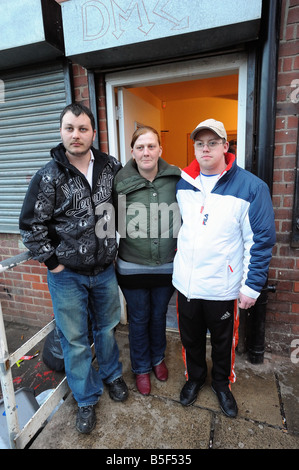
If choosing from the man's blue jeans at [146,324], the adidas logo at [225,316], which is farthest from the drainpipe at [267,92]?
the man's blue jeans at [146,324]

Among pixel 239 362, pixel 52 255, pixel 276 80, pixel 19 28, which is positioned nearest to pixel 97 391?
pixel 52 255

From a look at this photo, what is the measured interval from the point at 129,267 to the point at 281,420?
157 centimetres

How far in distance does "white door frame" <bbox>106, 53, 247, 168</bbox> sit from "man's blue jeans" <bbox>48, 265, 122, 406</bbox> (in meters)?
1.46

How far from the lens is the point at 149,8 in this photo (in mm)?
1999

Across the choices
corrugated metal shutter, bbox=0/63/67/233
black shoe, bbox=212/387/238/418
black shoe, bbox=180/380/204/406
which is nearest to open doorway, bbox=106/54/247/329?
corrugated metal shutter, bbox=0/63/67/233

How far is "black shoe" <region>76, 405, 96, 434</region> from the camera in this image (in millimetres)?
1977

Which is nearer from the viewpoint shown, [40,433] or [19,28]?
[40,433]

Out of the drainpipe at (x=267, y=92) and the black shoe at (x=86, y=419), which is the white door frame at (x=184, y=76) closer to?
the drainpipe at (x=267, y=92)

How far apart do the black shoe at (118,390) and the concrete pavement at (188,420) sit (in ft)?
0.15

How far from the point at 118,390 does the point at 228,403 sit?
2.79ft

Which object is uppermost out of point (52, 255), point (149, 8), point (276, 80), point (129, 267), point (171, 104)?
point (171, 104)

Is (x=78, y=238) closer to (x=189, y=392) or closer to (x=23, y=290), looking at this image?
(x=189, y=392)

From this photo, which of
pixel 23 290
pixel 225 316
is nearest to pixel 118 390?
pixel 225 316

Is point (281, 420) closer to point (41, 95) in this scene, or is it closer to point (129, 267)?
point (129, 267)
